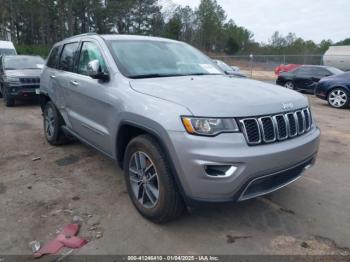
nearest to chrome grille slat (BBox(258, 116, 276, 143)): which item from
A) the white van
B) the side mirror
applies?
the side mirror

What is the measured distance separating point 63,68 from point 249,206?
3434 mm

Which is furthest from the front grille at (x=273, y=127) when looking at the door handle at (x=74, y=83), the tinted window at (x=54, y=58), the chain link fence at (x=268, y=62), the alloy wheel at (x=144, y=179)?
the chain link fence at (x=268, y=62)

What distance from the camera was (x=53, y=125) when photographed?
556 cm

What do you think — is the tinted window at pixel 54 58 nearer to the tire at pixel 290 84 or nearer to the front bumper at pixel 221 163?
the front bumper at pixel 221 163

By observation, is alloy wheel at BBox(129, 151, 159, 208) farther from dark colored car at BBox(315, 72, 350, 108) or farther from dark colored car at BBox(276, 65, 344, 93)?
dark colored car at BBox(276, 65, 344, 93)

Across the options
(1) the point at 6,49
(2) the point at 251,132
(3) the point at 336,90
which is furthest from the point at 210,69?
(1) the point at 6,49

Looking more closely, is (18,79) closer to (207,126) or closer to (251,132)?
(207,126)

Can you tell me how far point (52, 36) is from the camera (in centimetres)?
5728

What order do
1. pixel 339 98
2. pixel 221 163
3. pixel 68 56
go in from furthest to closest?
pixel 339 98
pixel 68 56
pixel 221 163

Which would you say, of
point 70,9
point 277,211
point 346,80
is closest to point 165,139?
point 277,211

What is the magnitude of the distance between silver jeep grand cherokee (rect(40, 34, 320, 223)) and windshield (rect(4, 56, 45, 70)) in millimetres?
7393

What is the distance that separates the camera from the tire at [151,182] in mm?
2854

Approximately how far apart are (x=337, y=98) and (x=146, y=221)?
9594 millimetres

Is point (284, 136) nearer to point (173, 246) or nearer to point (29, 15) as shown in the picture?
point (173, 246)
